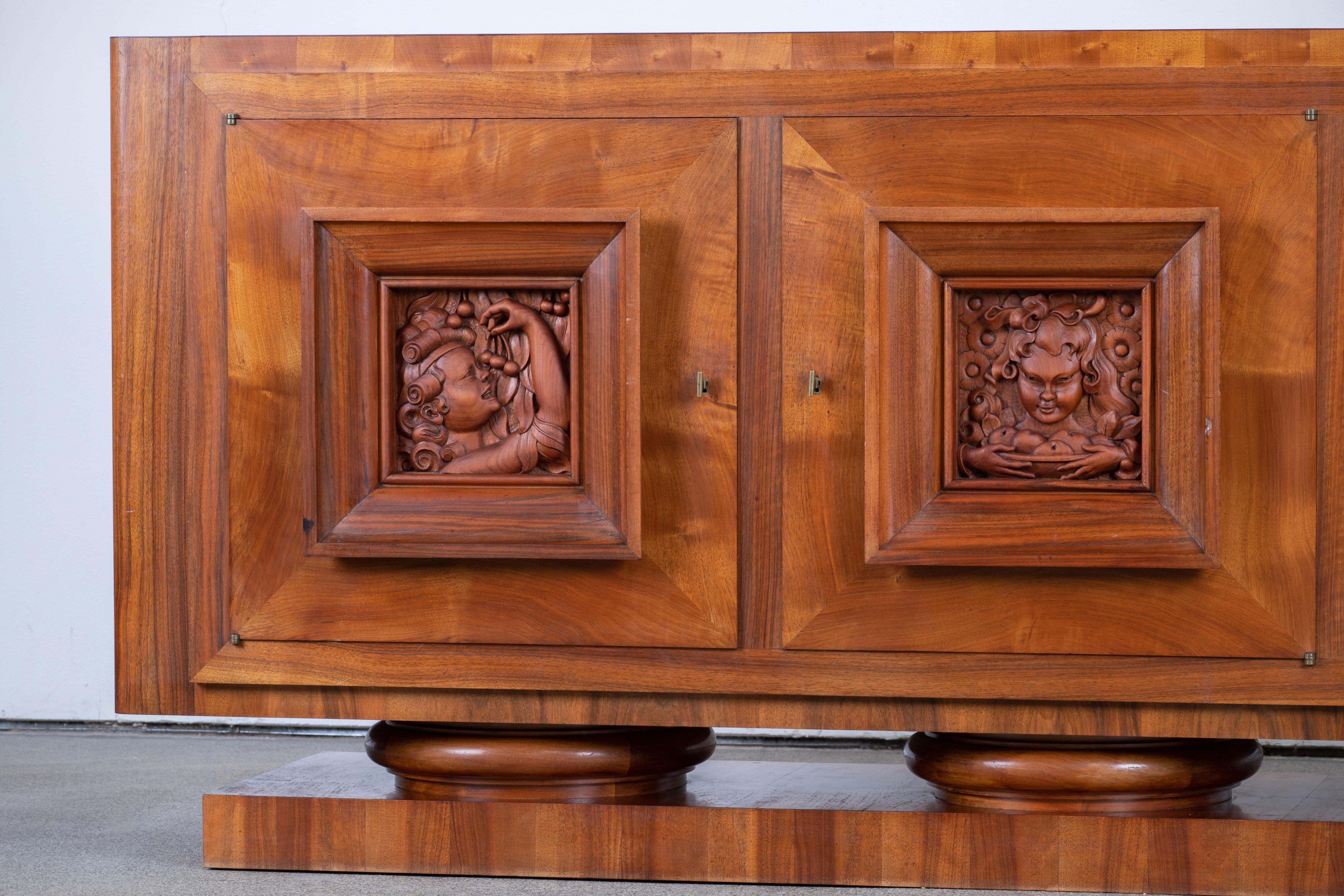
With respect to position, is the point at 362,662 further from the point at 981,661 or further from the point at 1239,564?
the point at 1239,564

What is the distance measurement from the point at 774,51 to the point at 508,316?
49cm

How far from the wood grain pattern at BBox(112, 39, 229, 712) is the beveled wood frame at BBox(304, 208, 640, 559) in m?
0.16

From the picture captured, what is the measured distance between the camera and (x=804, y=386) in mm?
1708

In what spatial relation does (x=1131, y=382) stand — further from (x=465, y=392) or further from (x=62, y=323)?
(x=62, y=323)

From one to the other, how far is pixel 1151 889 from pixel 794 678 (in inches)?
20.4

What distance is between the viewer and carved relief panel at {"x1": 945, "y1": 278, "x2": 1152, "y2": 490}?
5.44 ft

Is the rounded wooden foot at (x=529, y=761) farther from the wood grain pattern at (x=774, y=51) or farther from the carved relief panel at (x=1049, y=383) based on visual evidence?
the wood grain pattern at (x=774, y=51)

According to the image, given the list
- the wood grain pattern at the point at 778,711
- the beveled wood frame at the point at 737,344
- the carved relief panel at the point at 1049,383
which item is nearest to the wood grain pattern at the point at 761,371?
the beveled wood frame at the point at 737,344

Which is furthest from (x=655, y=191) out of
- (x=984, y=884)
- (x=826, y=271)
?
(x=984, y=884)

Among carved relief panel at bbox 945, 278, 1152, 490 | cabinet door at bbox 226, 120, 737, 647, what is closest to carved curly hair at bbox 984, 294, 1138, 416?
carved relief panel at bbox 945, 278, 1152, 490

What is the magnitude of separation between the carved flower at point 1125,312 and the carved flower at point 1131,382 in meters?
0.06

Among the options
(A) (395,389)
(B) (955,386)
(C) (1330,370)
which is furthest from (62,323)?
(C) (1330,370)

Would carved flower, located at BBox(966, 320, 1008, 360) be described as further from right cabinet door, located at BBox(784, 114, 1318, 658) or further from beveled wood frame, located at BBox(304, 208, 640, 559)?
beveled wood frame, located at BBox(304, 208, 640, 559)

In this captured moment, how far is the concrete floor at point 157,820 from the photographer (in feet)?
5.61
